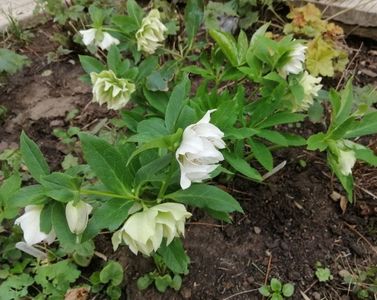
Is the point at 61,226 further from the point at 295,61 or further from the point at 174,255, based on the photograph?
the point at 295,61

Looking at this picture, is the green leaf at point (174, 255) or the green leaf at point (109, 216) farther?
the green leaf at point (174, 255)

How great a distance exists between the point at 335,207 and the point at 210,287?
497 mm

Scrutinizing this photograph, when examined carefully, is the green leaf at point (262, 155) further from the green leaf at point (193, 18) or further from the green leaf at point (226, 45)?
the green leaf at point (193, 18)

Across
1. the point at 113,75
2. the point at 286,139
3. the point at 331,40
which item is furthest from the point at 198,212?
the point at 331,40

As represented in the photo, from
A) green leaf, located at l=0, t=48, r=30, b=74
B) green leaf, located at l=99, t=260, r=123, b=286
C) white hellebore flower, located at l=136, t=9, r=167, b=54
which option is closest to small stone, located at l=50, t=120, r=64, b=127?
green leaf, located at l=0, t=48, r=30, b=74

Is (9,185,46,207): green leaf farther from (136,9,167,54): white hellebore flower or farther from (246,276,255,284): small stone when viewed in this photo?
(246,276,255,284): small stone

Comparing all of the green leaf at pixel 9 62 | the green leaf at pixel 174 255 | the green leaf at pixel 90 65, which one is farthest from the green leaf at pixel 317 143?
the green leaf at pixel 9 62

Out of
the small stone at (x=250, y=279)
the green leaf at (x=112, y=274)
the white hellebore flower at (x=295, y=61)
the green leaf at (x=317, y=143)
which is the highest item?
the white hellebore flower at (x=295, y=61)

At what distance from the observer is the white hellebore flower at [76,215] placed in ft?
2.73

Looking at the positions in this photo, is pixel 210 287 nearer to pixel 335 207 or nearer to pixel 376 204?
pixel 335 207

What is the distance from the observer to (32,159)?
94cm

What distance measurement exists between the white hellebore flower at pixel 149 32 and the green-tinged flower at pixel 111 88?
167mm

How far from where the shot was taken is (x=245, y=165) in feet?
3.65

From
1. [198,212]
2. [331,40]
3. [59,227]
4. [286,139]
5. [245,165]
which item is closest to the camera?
[59,227]
